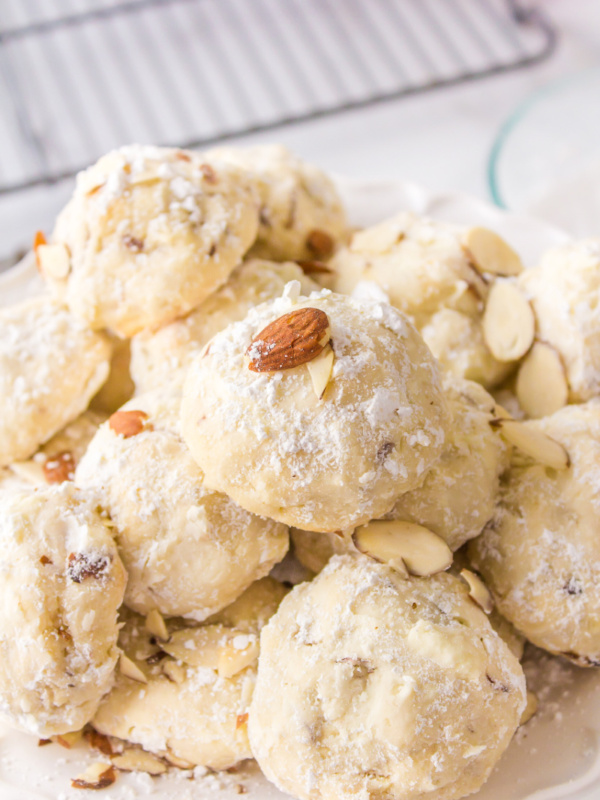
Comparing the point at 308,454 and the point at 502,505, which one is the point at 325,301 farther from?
the point at 502,505

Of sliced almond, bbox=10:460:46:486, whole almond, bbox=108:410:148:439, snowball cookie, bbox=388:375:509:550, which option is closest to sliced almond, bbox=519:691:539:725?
snowball cookie, bbox=388:375:509:550

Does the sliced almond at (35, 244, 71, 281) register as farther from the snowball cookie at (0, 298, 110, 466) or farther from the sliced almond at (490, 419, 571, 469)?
the sliced almond at (490, 419, 571, 469)

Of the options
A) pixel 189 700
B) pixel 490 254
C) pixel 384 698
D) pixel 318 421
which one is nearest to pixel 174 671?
pixel 189 700

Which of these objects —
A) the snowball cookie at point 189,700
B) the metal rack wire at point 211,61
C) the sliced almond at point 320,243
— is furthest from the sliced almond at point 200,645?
the metal rack wire at point 211,61

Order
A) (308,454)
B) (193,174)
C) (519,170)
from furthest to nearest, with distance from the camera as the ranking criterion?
1. (519,170)
2. (193,174)
3. (308,454)

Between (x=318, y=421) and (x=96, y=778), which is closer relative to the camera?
(x=318, y=421)

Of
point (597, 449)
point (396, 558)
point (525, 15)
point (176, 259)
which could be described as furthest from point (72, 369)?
point (525, 15)

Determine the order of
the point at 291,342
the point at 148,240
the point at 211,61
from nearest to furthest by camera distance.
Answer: the point at 291,342, the point at 148,240, the point at 211,61

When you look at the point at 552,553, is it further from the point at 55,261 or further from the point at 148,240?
the point at 55,261
